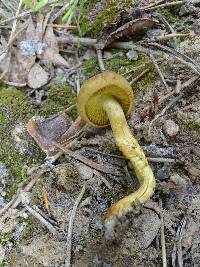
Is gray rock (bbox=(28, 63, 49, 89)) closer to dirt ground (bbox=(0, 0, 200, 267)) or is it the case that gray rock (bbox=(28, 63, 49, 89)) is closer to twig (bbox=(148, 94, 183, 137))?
dirt ground (bbox=(0, 0, 200, 267))

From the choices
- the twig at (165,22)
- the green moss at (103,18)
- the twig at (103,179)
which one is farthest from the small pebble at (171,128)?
the green moss at (103,18)

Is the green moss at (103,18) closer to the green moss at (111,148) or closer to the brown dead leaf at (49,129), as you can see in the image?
the brown dead leaf at (49,129)

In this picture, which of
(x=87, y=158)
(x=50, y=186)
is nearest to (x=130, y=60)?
(x=87, y=158)

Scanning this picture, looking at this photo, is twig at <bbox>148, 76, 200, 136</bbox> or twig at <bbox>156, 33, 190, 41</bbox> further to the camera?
twig at <bbox>156, 33, 190, 41</bbox>

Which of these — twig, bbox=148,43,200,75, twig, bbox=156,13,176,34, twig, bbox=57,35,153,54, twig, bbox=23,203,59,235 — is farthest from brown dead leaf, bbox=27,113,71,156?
twig, bbox=156,13,176,34

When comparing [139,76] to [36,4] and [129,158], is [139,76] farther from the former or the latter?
[36,4]

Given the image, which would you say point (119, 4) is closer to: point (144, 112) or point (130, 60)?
point (130, 60)

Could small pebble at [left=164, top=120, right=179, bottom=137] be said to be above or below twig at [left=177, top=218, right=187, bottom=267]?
above

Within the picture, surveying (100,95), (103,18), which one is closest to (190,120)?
(100,95)

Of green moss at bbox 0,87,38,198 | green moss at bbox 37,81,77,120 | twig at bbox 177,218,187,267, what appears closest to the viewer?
twig at bbox 177,218,187,267
